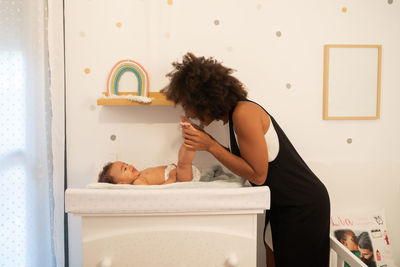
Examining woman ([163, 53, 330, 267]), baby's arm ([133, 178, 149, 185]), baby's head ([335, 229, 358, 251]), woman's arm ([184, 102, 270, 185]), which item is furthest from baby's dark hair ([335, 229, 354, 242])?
baby's arm ([133, 178, 149, 185])

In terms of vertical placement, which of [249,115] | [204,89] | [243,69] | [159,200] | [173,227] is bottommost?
[173,227]

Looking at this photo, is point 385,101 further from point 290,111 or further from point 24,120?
point 24,120

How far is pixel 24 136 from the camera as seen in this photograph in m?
1.17

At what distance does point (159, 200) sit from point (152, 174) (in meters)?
0.39

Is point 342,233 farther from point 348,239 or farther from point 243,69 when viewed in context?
point 243,69

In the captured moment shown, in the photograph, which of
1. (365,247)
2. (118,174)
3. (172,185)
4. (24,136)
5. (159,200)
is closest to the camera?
(159,200)

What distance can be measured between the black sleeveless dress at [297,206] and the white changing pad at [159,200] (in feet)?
0.85

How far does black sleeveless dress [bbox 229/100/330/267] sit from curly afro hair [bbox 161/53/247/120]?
13 centimetres

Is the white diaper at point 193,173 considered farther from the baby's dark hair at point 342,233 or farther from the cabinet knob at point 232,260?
the baby's dark hair at point 342,233

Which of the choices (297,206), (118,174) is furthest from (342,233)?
(118,174)

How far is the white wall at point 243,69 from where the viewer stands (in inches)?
59.1

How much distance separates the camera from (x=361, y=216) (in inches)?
63.4

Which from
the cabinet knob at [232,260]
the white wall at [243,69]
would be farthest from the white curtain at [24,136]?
the cabinet knob at [232,260]

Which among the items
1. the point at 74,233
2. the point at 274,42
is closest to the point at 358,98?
the point at 274,42
